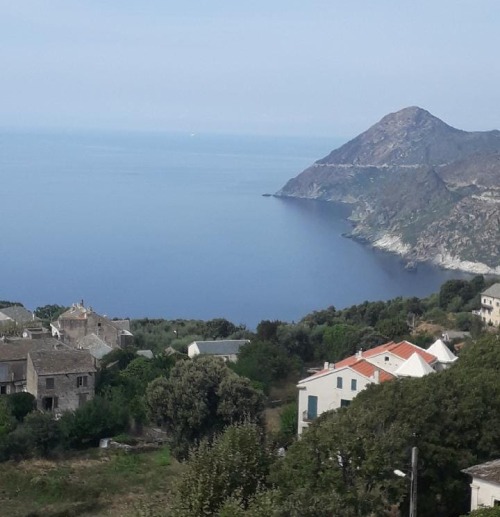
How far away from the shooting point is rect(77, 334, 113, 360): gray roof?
26895 millimetres

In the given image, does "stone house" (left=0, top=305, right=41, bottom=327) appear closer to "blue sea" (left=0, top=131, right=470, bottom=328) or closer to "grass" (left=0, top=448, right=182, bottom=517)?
"grass" (left=0, top=448, right=182, bottom=517)

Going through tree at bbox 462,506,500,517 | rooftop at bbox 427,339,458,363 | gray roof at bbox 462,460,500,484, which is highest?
tree at bbox 462,506,500,517

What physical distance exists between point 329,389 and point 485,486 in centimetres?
839

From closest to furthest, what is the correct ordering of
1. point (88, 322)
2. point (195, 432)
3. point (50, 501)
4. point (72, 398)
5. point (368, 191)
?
point (50, 501) < point (195, 432) < point (72, 398) < point (88, 322) < point (368, 191)

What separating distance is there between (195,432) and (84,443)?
9.19 ft

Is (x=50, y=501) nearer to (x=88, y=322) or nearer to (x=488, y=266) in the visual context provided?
(x=88, y=322)

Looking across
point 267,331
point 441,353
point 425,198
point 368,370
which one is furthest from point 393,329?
point 425,198

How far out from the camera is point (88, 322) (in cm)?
2994

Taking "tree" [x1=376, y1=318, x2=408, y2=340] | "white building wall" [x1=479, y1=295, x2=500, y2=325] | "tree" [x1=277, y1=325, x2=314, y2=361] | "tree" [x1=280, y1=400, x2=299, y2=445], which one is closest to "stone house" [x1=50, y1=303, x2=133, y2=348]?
"tree" [x1=277, y1=325, x2=314, y2=361]

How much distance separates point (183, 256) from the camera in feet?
285

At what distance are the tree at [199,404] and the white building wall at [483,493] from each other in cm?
772

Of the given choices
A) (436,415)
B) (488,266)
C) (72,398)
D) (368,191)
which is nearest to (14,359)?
(72,398)

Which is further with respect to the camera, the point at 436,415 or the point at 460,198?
the point at 460,198

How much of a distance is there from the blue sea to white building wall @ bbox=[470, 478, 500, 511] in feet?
164
